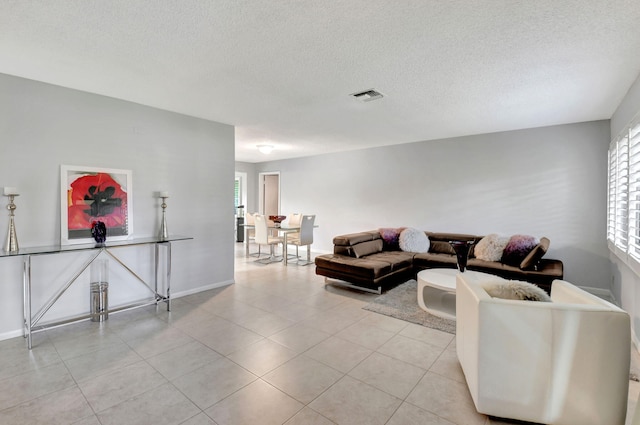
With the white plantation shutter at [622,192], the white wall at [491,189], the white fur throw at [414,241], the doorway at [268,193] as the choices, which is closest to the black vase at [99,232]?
the white fur throw at [414,241]

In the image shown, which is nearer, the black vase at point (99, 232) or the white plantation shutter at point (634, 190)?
the white plantation shutter at point (634, 190)

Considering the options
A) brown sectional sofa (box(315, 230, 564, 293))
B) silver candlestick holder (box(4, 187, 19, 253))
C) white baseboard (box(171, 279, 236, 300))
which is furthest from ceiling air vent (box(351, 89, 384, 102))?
silver candlestick holder (box(4, 187, 19, 253))

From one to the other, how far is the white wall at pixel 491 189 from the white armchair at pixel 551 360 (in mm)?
3304

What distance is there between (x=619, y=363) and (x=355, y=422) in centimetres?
141

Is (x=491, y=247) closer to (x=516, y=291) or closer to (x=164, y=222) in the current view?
(x=516, y=291)

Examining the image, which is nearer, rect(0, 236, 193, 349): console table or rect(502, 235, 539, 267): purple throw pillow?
rect(0, 236, 193, 349): console table

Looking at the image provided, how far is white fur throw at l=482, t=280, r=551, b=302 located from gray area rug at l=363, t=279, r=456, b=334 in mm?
1151

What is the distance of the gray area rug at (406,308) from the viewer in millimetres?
3139

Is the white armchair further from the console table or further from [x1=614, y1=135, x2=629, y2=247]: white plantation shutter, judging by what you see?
the console table

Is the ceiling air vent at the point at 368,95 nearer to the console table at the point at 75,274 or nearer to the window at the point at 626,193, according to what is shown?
the window at the point at 626,193

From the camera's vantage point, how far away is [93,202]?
3238mm

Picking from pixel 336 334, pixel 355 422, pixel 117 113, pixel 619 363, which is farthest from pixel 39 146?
pixel 619 363

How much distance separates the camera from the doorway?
896 centimetres

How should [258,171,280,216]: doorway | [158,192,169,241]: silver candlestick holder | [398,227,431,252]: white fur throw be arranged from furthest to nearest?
[258,171,280,216]: doorway
[398,227,431,252]: white fur throw
[158,192,169,241]: silver candlestick holder
